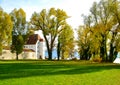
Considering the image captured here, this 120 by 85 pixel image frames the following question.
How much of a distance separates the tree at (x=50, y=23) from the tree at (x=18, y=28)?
3.22 m

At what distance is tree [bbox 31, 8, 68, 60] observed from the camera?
9231 cm

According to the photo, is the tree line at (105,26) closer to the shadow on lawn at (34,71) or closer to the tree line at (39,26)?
the tree line at (39,26)

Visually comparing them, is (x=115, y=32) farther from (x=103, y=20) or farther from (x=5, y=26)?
(x=5, y=26)

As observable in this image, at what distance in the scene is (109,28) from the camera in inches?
2707

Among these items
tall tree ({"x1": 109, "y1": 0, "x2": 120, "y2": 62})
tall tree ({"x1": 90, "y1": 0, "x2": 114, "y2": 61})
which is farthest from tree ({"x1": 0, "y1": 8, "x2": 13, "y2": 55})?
tall tree ({"x1": 109, "y1": 0, "x2": 120, "y2": 62})

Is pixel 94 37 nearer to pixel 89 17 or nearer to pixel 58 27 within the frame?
pixel 89 17

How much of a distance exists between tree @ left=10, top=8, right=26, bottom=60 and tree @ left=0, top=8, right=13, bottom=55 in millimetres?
7341

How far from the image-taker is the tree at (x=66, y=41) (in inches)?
3841

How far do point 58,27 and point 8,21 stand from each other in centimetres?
1677

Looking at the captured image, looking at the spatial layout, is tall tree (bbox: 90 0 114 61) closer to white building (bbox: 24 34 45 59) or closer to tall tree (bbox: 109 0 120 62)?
tall tree (bbox: 109 0 120 62)

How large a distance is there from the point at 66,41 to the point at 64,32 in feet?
14.3

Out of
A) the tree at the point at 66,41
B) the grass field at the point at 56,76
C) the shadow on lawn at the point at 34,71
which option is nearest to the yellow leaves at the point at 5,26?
the tree at the point at 66,41

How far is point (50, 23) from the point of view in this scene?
307 feet

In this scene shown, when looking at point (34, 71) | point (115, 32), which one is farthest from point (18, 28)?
point (34, 71)
